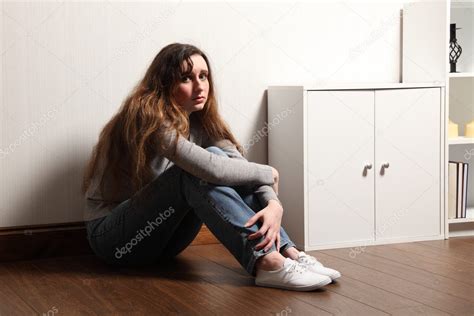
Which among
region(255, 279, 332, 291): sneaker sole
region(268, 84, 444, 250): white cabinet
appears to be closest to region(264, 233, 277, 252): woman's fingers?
region(255, 279, 332, 291): sneaker sole

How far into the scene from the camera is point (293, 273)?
7.20 ft

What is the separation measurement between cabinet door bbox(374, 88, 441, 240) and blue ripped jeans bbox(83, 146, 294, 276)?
0.80 metres

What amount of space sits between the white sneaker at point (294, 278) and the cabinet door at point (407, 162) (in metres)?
0.85

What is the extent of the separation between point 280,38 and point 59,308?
1.55 meters

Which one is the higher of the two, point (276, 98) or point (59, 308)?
point (276, 98)

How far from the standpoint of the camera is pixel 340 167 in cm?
291

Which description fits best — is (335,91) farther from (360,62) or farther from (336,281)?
(336,281)

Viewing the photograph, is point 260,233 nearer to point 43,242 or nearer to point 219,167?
point 219,167

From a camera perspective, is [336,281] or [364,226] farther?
[364,226]

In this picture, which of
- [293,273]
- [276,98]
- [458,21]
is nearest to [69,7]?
[276,98]

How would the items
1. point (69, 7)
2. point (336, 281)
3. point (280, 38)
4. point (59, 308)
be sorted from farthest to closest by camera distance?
point (280, 38), point (69, 7), point (336, 281), point (59, 308)

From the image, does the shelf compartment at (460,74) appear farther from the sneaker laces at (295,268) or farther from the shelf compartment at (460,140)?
the sneaker laces at (295,268)
